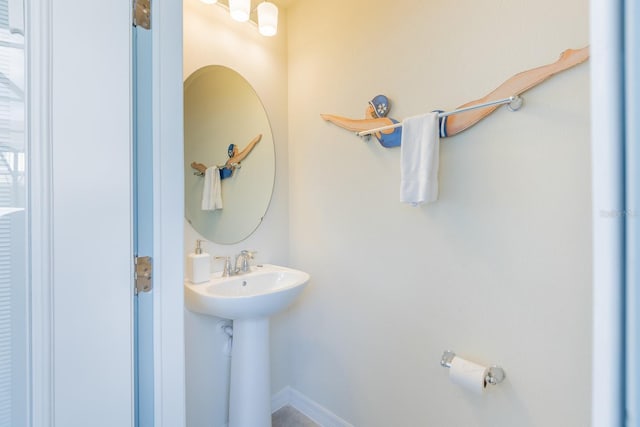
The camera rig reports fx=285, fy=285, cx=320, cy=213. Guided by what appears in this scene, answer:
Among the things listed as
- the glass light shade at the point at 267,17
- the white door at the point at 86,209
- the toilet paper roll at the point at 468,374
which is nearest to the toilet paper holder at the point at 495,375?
the toilet paper roll at the point at 468,374

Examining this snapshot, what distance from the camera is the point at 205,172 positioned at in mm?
1502

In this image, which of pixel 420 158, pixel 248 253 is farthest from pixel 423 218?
pixel 248 253

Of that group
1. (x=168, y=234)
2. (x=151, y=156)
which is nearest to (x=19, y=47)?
(x=151, y=156)

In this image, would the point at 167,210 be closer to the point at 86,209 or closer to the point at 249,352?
the point at 86,209

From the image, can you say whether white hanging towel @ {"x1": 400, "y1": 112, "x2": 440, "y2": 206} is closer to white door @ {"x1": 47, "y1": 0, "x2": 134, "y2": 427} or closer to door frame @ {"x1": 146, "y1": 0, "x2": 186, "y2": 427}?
door frame @ {"x1": 146, "y1": 0, "x2": 186, "y2": 427}

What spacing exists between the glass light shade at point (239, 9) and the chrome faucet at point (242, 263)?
4.02ft

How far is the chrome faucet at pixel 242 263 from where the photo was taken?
5.09ft

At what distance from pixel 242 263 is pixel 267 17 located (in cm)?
134

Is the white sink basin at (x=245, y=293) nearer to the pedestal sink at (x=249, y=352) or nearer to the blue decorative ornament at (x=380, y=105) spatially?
the pedestal sink at (x=249, y=352)

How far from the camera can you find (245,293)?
1.48 m

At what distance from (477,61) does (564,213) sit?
66cm

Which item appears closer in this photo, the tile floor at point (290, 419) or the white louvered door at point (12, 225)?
the white louvered door at point (12, 225)

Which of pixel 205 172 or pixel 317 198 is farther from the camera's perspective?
Result: pixel 317 198

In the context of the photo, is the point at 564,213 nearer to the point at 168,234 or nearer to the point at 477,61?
the point at 477,61
